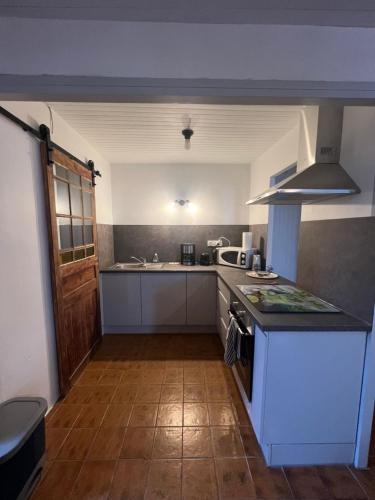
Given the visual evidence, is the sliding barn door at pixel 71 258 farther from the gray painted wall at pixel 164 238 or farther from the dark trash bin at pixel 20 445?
the gray painted wall at pixel 164 238

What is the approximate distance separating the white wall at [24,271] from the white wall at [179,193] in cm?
146

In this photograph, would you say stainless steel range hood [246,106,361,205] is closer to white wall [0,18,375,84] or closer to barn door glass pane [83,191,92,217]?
white wall [0,18,375,84]

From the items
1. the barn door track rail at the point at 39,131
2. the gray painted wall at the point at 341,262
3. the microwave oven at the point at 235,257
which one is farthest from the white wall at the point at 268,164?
the barn door track rail at the point at 39,131

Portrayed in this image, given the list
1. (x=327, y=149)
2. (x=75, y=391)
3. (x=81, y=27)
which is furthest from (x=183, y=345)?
(x=81, y=27)

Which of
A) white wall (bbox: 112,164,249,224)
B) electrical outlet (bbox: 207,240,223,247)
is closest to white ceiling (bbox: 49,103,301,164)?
white wall (bbox: 112,164,249,224)

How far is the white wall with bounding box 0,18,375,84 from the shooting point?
0.87m

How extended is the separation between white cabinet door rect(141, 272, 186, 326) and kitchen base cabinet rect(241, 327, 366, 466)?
1.56 metres

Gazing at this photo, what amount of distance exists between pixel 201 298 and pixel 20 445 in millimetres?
2020

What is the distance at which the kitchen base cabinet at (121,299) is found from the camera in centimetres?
273

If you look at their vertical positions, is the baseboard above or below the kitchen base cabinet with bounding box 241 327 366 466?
below

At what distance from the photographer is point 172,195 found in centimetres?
322

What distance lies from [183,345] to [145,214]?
1866 mm

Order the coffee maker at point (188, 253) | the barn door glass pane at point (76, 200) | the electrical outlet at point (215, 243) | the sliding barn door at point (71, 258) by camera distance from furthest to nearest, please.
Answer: the electrical outlet at point (215, 243), the coffee maker at point (188, 253), the barn door glass pane at point (76, 200), the sliding barn door at point (71, 258)

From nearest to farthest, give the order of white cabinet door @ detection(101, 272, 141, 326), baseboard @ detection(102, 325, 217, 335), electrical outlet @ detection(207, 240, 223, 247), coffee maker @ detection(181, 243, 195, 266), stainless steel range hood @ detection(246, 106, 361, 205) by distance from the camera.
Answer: stainless steel range hood @ detection(246, 106, 361, 205), white cabinet door @ detection(101, 272, 141, 326), baseboard @ detection(102, 325, 217, 335), coffee maker @ detection(181, 243, 195, 266), electrical outlet @ detection(207, 240, 223, 247)
